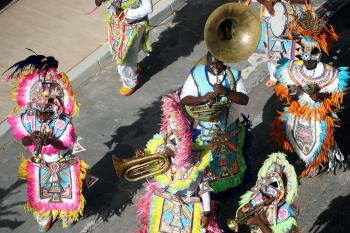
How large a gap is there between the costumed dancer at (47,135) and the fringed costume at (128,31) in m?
2.55

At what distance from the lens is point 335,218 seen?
29.4ft

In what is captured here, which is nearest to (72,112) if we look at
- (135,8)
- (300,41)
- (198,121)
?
(198,121)

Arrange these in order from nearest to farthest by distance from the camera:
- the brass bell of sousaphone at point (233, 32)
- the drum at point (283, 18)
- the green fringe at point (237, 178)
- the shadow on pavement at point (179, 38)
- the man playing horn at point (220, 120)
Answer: the brass bell of sousaphone at point (233, 32), the man playing horn at point (220, 120), the green fringe at point (237, 178), the drum at point (283, 18), the shadow on pavement at point (179, 38)

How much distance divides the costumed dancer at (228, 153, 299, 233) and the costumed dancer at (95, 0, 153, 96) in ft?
13.7

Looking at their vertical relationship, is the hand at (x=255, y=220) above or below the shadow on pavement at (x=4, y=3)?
above

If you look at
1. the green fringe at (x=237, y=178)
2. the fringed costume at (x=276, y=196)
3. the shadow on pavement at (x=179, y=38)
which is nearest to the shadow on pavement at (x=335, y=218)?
the green fringe at (x=237, y=178)

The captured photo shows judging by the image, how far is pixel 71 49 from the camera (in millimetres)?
12602

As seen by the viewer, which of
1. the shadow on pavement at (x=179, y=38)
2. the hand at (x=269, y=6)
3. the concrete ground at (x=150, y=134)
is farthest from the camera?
the shadow on pavement at (x=179, y=38)

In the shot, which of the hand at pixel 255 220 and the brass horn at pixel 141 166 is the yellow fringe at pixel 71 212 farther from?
the hand at pixel 255 220

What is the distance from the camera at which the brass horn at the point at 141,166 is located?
706cm

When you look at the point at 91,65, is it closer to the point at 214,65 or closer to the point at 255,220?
the point at 214,65

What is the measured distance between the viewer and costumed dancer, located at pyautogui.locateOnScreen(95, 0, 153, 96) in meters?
10.5

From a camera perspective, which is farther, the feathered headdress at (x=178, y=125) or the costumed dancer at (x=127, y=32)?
the costumed dancer at (x=127, y=32)

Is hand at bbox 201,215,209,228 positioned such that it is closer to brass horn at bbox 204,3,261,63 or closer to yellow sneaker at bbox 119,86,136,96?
brass horn at bbox 204,3,261,63
